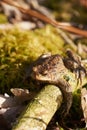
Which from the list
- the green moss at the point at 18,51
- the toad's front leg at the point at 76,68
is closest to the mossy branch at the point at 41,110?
the toad's front leg at the point at 76,68

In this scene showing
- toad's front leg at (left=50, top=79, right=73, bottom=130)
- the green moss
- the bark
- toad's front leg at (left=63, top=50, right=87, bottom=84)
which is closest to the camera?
the bark

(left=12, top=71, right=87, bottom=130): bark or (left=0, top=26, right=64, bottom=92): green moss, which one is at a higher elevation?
(left=12, top=71, right=87, bottom=130): bark

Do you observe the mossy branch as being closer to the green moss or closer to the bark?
the bark

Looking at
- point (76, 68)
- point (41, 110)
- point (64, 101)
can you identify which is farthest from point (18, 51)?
point (41, 110)

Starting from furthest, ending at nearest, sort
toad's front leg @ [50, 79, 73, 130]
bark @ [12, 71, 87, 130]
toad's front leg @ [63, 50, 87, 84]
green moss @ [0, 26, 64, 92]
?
1. green moss @ [0, 26, 64, 92]
2. toad's front leg @ [63, 50, 87, 84]
3. toad's front leg @ [50, 79, 73, 130]
4. bark @ [12, 71, 87, 130]

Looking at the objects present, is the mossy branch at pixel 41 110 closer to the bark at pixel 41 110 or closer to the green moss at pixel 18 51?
the bark at pixel 41 110

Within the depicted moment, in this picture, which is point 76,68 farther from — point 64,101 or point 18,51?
point 18,51

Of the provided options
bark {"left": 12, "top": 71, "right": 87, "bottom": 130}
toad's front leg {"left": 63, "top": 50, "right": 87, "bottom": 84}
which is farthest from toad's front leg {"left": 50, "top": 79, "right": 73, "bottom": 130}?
toad's front leg {"left": 63, "top": 50, "right": 87, "bottom": 84}

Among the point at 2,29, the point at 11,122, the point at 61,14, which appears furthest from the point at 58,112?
the point at 61,14

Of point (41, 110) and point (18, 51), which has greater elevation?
point (41, 110)

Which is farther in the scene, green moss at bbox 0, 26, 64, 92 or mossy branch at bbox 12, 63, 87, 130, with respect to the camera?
green moss at bbox 0, 26, 64, 92

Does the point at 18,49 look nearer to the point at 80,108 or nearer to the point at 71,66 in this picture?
the point at 71,66
